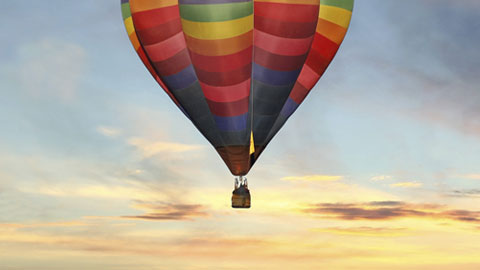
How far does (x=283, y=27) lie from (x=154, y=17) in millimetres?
4173

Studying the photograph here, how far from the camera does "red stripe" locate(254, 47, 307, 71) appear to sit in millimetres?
27281

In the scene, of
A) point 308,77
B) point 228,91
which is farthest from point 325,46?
point 228,91

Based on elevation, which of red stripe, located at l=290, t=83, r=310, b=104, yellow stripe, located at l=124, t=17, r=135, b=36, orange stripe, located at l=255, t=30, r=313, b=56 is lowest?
red stripe, located at l=290, t=83, r=310, b=104

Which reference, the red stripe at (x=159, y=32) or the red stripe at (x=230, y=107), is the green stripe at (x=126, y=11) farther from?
the red stripe at (x=230, y=107)

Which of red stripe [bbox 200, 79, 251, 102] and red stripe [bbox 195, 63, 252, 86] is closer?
red stripe [bbox 195, 63, 252, 86]

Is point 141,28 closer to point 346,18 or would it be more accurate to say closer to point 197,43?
point 197,43

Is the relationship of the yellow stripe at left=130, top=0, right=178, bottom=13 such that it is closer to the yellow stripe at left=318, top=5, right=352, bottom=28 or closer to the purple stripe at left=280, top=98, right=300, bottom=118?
the yellow stripe at left=318, top=5, right=352, bottom=28

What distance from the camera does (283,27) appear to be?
26922 mm

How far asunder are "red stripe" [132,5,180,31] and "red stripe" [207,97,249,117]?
3050 mm

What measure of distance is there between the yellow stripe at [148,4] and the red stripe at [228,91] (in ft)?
9.18

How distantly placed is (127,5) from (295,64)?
6.47 metres

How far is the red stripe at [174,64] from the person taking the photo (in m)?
27.6

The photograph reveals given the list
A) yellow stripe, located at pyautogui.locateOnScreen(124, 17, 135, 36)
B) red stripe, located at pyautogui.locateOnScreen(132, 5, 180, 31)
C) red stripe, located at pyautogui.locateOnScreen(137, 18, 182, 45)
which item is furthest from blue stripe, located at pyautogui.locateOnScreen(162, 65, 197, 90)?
→ yellow stripe, located at pyautogui.locateOnScreen(124, 17, 135, 36)

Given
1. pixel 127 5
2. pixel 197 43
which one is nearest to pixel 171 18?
pixel 197 43
